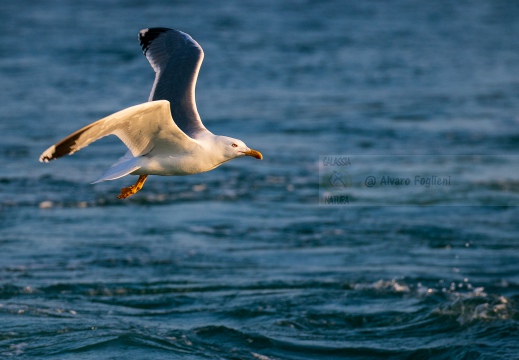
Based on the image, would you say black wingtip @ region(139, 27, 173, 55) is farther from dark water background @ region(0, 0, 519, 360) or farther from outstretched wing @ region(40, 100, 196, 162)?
dark water background @ region(0, 0, 519, 360)

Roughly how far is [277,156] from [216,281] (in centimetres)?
513

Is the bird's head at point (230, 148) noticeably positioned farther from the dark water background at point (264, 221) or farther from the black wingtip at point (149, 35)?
the dark water background at point (264, 221)

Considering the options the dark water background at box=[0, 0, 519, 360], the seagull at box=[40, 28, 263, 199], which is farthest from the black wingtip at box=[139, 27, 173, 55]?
the dark water background at box=[0, 0, 519, 360]

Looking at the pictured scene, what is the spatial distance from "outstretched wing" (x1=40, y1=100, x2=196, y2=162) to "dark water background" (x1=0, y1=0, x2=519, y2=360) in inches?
100

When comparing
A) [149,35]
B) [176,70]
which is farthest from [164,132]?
[149,35]

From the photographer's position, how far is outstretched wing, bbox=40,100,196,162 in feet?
19.4

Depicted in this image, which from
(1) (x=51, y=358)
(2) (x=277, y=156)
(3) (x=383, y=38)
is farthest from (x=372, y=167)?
(3) (x=383, y=38)

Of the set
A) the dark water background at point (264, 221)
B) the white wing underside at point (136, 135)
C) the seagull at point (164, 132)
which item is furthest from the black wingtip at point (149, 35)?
the dark water background at point (264, 221)

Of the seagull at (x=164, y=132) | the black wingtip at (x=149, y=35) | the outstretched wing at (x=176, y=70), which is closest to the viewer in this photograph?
the seagull at (x=164, y=132)

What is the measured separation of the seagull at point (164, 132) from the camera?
20.3 feet

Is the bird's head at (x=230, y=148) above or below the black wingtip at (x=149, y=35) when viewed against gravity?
below

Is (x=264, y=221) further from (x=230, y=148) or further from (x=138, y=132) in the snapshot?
(x=138, y=132)

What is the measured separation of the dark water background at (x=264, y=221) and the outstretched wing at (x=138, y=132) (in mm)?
2541

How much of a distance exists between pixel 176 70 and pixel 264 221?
5.02 m
